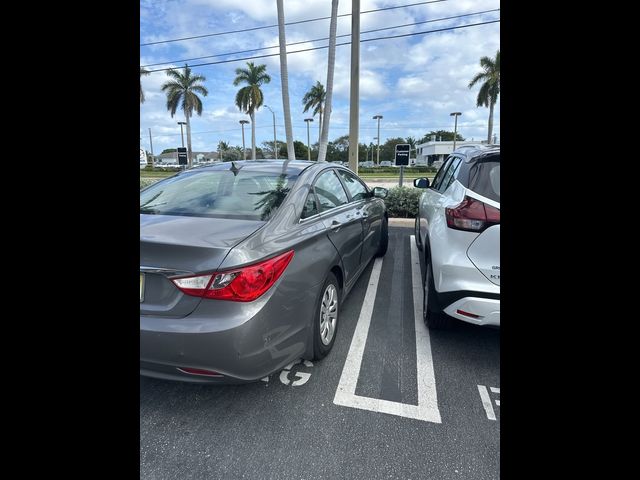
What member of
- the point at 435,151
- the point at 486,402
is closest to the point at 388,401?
the point at 486,402

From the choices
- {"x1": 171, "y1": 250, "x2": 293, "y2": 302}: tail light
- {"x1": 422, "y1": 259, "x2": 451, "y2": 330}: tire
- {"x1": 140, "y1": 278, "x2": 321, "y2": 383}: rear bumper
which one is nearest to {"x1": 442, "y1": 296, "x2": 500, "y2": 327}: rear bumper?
{"x1": 422, "y1": 259, "x2": 451, "y2": 330}: tire

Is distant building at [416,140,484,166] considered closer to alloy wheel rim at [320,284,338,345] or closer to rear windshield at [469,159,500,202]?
rear windshield at [469,159,500,202]

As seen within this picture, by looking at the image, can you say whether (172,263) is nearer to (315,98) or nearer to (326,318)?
(326,318)

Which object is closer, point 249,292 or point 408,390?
point 249,292

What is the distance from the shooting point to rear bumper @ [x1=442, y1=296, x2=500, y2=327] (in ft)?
7.52

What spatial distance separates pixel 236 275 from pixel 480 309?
1713 millimetres

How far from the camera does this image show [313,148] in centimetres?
6606

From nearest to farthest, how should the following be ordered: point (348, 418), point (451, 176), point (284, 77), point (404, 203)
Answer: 1. point (348, 418)
2. point (451, 176)
3. point (404, 203)
4. point (284, 77)

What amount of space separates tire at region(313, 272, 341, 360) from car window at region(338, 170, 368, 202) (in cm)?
128

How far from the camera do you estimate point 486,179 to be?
2.41 meters

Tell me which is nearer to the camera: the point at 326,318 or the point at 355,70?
the point at 326,318
